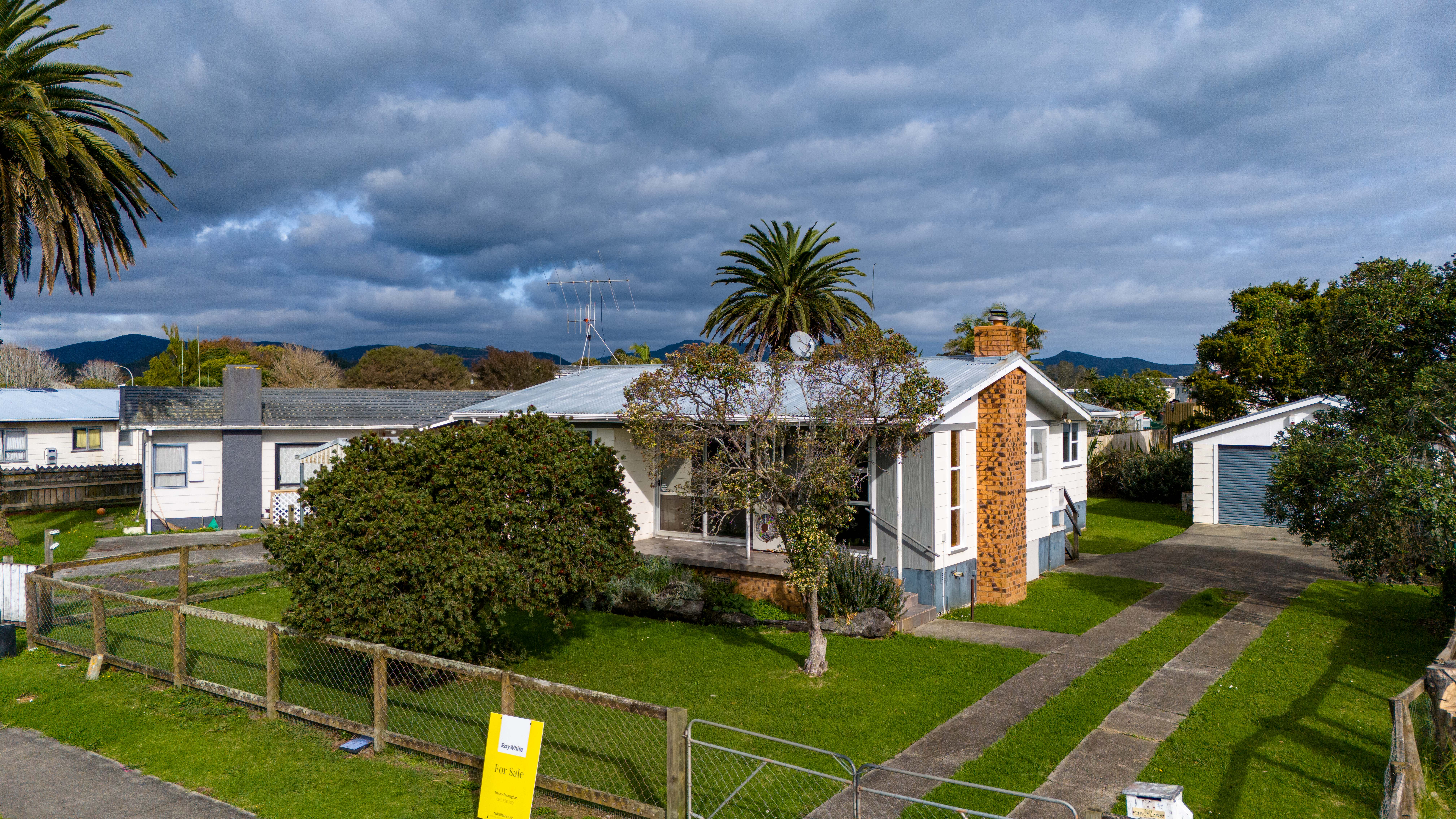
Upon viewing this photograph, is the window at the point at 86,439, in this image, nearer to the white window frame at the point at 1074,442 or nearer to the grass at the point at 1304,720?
the white window frame at the point at 1074,442

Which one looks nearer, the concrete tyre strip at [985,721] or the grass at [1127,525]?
the concrete tyre strip at [985,721]

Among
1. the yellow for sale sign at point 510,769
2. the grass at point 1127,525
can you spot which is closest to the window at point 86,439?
the yellow for sale sign at point 510,769

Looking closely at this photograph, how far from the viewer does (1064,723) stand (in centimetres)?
877

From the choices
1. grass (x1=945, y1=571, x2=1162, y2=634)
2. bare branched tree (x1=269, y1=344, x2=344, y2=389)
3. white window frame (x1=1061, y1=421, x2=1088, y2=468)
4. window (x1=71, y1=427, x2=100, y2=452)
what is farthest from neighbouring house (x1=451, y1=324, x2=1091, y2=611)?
bare branched tree (x1=269, y1=344, x2=344, y2=389)

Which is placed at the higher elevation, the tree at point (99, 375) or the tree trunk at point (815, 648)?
the tree at point (99, 375)

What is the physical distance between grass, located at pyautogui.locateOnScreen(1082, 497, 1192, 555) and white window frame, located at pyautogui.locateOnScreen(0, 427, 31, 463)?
1468 inches

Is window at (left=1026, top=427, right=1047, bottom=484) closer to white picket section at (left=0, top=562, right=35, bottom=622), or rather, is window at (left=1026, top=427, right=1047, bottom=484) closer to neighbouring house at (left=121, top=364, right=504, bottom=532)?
neighbouring house at (left=121, top=364, right=504, bottom=532)

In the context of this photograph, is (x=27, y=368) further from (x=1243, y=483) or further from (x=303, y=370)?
(x=1243, y=483)

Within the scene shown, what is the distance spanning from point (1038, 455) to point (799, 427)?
890cm

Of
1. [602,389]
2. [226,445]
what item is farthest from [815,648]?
[226,445]

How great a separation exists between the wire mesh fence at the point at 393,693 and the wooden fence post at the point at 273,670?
0.05ft

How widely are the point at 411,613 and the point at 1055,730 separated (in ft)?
21.4

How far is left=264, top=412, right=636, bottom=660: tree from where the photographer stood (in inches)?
321

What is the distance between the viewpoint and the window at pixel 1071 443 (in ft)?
66.5
